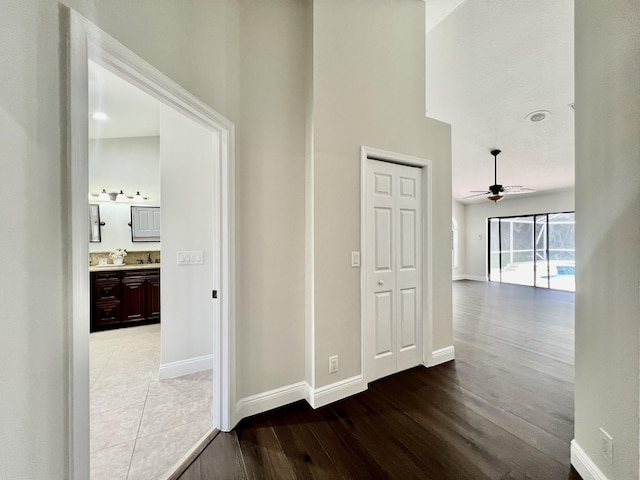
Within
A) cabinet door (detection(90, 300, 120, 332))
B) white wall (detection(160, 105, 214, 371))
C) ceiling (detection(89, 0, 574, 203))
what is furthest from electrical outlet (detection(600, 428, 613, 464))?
cabinet door (detection(90, 300, 120, 332))

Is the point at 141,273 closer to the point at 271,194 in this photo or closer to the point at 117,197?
the point at 117,197

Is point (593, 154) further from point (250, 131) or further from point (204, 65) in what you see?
point (204, 65)

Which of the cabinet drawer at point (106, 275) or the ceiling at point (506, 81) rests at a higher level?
the ceiling at point (506, 81)

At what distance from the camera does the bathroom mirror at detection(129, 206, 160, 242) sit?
4359 mm

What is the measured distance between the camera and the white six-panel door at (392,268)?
7.35 ft

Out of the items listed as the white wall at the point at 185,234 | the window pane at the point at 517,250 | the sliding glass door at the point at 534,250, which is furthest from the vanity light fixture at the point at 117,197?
the window pane at the point at 517,250

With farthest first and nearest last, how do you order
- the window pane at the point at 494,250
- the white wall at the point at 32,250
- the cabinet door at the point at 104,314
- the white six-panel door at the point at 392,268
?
the window pane at the point at 494,250 → the cabinet door at the point at 104,314 → the white six-panel door at the point at 392,268 → the white wall at the point at 32,250

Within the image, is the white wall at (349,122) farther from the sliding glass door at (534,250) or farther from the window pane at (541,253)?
the window pane at (541,253)

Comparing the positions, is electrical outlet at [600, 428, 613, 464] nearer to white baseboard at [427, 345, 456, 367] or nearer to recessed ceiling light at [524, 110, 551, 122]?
white baseboard at [427, 345, 456, 367]

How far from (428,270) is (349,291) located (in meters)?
0.97

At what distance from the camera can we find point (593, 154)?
133 centimetres

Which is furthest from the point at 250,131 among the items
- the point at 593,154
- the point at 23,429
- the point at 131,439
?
the point at 131,439

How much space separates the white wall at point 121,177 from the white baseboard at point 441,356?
Result: 4.66 meters

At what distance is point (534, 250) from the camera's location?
7.32 m
